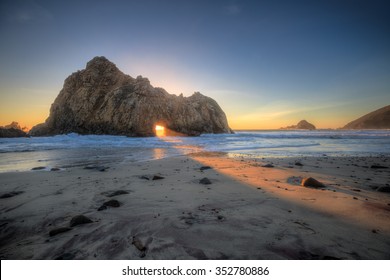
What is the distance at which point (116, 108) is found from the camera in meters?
49.5

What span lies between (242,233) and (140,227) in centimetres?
150

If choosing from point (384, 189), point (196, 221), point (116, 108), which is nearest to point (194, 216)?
point (196, 221)

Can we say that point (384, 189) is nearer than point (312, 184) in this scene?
Yes

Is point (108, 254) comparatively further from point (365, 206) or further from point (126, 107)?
point (126, 107)

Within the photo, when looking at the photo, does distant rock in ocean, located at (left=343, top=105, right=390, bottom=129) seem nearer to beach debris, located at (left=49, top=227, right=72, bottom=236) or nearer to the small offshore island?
the small offshore island

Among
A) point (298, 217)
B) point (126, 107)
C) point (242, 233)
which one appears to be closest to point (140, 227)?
point (242, 233)

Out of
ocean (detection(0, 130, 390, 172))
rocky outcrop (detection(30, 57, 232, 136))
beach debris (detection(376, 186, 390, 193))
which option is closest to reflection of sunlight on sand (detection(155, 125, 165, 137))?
rocky outcrop (detection(30, 57, 232, 136))

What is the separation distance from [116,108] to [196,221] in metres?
50.9

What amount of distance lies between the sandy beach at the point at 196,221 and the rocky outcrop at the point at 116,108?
42661 millimetres

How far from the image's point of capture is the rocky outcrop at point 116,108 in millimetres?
48656

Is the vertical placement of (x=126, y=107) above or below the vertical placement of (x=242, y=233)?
above

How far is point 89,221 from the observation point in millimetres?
3227

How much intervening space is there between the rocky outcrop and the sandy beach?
1680 inches

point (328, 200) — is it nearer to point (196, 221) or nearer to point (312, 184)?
point (312, 184)
